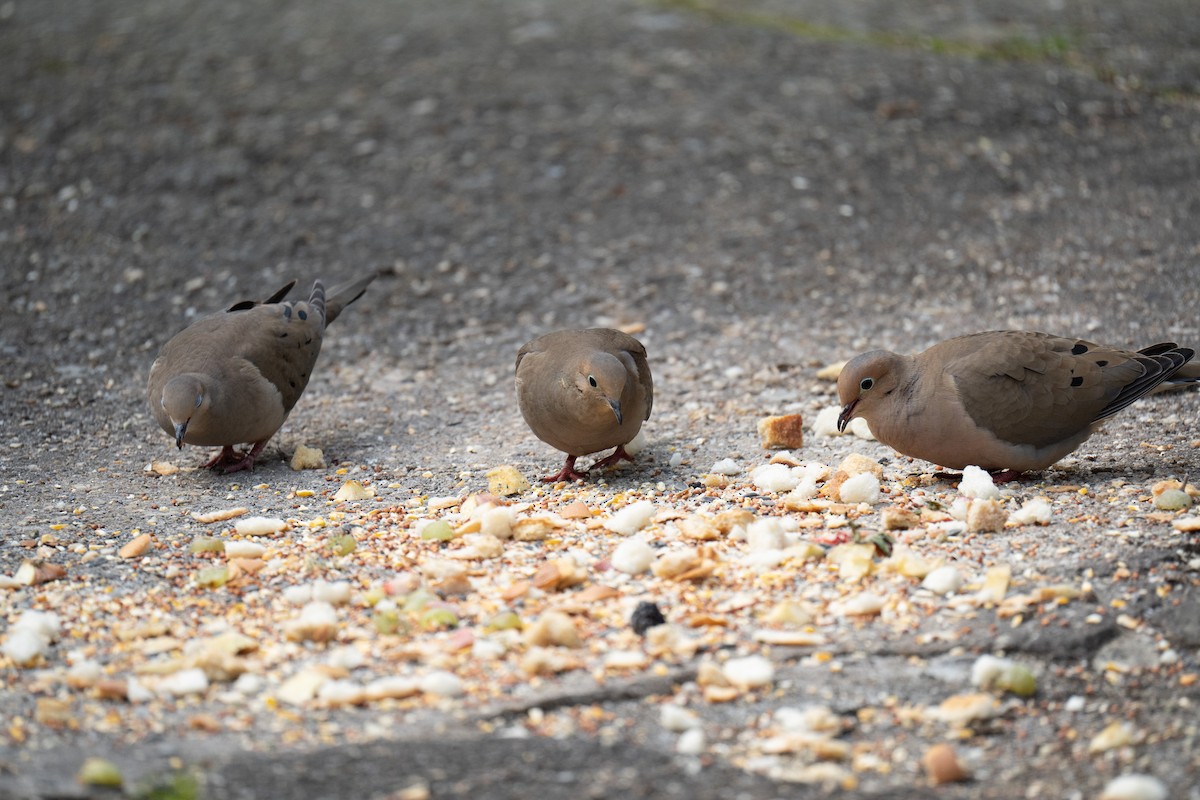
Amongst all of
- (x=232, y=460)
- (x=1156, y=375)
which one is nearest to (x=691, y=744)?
(x=1156, y=375)

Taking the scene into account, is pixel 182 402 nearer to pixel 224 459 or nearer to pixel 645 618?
pixel 224 459

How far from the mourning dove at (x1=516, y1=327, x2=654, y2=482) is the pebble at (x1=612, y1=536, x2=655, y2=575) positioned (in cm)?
78

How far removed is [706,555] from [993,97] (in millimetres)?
5928

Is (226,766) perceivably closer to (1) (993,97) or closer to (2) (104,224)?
(2) (104,224)

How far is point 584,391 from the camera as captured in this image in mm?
4719

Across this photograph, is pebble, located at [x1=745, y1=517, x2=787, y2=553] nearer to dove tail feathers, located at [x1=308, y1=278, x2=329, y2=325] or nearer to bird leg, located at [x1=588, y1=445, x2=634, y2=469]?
bird leg, located at [x1=588, y1=445, x2=634, y2=469]

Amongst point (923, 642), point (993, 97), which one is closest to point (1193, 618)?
point (923, 642)

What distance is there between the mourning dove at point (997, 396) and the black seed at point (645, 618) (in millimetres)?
1395

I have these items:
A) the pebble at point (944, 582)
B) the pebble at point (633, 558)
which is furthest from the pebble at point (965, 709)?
the pebble at point (633, 558)

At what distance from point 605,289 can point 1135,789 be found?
193 inches

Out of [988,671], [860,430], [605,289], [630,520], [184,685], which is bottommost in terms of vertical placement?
[605,289]

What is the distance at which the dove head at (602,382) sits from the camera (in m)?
4.65

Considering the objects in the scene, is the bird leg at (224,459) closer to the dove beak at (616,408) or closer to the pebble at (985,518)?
the dove beak at (616,408)

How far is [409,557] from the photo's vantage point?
414 cm
